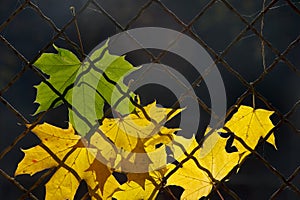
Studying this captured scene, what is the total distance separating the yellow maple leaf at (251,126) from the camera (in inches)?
28.7

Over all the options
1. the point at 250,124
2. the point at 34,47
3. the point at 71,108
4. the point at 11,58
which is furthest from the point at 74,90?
the point at 34,47

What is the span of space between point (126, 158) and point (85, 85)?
4.5 inches

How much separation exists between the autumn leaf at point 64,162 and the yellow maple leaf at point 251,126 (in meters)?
0.19

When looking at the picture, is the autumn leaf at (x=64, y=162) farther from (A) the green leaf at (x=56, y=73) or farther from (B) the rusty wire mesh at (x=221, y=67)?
(B) the rusty wire mesh at (x=221, y=67)

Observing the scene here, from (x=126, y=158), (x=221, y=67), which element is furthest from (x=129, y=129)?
(x=221, y=67)

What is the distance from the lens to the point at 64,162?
70 cm

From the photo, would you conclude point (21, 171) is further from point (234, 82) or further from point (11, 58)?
point (234, 82)

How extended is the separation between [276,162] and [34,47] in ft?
5.48

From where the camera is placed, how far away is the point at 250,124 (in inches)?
28.9

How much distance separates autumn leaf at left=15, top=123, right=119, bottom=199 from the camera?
69cm

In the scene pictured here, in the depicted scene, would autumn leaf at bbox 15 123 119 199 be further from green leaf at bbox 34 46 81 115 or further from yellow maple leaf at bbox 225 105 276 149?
yellow maple leaf at bbox 225 105 276 149

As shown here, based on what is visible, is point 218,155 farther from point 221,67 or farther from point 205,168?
point 221,67

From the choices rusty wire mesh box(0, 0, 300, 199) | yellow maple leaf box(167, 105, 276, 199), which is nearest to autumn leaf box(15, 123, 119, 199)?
yellow maple leaf box(167, 105, 276, 199)

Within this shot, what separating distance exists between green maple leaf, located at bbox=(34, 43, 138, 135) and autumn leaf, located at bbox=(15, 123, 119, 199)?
0.03 m
